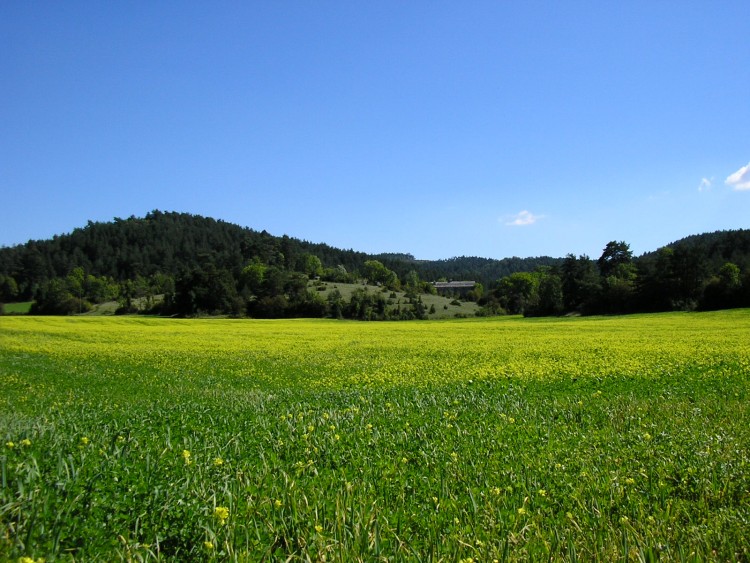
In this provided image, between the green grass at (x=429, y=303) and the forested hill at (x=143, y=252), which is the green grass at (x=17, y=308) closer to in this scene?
the forested hill at (x=143, y=252)

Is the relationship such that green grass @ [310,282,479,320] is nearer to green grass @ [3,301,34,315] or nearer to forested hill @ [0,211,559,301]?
forested hill @ [0,211,559,301]

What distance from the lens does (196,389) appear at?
12664 mm

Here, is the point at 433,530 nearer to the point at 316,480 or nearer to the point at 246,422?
the point at 316,480

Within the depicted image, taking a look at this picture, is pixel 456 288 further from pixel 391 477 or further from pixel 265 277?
pixel 391 477

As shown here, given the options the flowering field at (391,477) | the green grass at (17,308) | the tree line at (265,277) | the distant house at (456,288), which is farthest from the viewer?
the distant house at (456,288)

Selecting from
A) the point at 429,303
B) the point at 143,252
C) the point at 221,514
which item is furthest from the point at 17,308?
the point at 221,514

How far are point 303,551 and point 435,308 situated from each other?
338 ft

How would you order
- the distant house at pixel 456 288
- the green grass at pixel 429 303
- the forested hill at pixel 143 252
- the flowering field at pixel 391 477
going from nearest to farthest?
the flowering field at pixel 391 477 < the green grass at pixel 429 303 < the forested hill at pixel 143 252 < the distant house at pixel 456 288

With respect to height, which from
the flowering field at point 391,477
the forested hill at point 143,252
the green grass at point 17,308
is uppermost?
the forested hill at point 143,252

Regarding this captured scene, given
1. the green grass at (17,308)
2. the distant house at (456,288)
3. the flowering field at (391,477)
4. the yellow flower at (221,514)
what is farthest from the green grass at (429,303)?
the yellow flower at (221,514)

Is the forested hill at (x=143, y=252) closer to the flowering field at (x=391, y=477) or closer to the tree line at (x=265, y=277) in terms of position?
the tree line at (x=265, y=277)

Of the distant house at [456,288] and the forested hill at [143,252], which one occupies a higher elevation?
the forested hill at [143,252]

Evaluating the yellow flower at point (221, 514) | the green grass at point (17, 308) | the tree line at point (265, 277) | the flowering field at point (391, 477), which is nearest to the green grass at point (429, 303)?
the tree line at point (265, 277)

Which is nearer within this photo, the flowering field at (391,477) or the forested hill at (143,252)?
the flowering field at (391,477)
